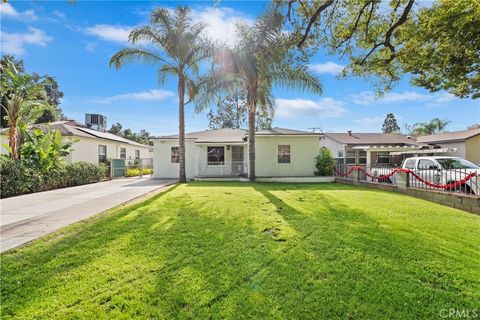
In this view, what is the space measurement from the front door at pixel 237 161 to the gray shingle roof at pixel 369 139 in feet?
45.0

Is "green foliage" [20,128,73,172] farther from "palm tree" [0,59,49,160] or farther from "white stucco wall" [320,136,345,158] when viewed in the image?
"white stucco wall" [320,136,345,158]

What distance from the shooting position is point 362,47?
11422mm

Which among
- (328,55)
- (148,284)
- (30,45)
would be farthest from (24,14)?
(328,55)

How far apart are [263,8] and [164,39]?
723 centimetres

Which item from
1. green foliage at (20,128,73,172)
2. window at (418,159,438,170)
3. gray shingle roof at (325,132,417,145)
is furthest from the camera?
gray shingle roof at (325,132,417,145)

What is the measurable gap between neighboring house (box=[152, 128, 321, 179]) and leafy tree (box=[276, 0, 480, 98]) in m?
8.19

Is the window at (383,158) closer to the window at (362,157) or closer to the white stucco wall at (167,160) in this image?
the window at (362,157)

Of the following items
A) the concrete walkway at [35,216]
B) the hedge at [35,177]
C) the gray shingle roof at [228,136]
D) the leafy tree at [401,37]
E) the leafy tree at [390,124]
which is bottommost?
the concrete walkway at [35,216]

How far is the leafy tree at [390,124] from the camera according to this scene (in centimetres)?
7162

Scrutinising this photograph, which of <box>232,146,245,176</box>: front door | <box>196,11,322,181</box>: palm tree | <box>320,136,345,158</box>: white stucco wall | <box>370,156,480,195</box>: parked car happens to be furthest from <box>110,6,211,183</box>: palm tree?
<box>320,136,345,158</box>: white stucco wall

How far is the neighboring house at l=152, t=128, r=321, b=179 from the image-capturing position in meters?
19.9

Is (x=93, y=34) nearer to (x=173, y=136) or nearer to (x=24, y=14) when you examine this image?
(x=24, y=14)

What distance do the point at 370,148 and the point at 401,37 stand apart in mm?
16881

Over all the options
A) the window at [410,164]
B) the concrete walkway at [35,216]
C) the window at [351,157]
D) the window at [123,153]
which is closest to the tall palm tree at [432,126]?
the window at [351,157]
